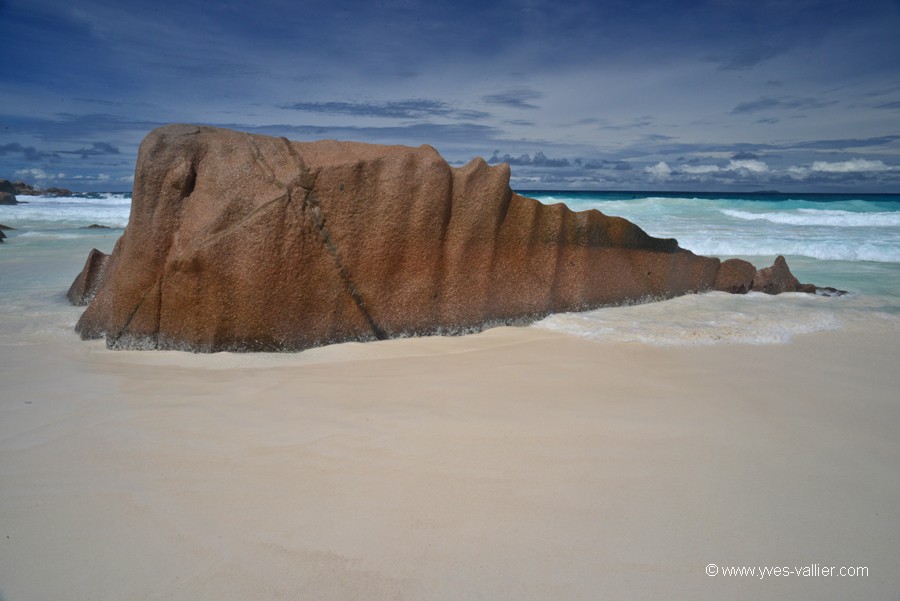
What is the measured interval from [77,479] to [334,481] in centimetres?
94

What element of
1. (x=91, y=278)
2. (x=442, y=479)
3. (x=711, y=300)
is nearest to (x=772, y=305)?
(x=711, y=300)

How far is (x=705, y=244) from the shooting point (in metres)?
11.8

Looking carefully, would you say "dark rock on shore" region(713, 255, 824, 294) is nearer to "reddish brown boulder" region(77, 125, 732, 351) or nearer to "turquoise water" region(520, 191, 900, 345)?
"turquoise water" region(520, 191, 900, 345)

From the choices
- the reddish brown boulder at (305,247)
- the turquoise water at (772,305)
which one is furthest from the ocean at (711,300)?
the reddish brown boulder at (305,247)

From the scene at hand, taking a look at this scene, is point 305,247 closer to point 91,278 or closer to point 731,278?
point 91,278

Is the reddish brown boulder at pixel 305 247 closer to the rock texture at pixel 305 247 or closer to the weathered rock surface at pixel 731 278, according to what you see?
the rock texture at pixel 305 247

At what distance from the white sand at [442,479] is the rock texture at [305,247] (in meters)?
0.44

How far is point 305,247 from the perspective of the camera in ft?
12.7

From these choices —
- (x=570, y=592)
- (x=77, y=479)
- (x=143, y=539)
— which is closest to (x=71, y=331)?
(x=77, y=479)

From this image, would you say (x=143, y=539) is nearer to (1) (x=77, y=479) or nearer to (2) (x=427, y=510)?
(1) (x=77, y=479)

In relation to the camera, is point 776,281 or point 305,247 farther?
point 776,281

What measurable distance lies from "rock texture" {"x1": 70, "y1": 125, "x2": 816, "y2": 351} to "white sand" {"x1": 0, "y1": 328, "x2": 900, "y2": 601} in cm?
44

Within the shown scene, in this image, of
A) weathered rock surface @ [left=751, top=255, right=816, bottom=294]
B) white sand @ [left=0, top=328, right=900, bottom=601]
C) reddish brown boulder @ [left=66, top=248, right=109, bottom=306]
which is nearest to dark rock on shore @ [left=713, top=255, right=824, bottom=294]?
weathered rock surface @ [left=751, top=255, right=816, bottom=294]

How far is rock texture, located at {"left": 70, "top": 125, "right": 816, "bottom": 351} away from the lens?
3.77 metres
